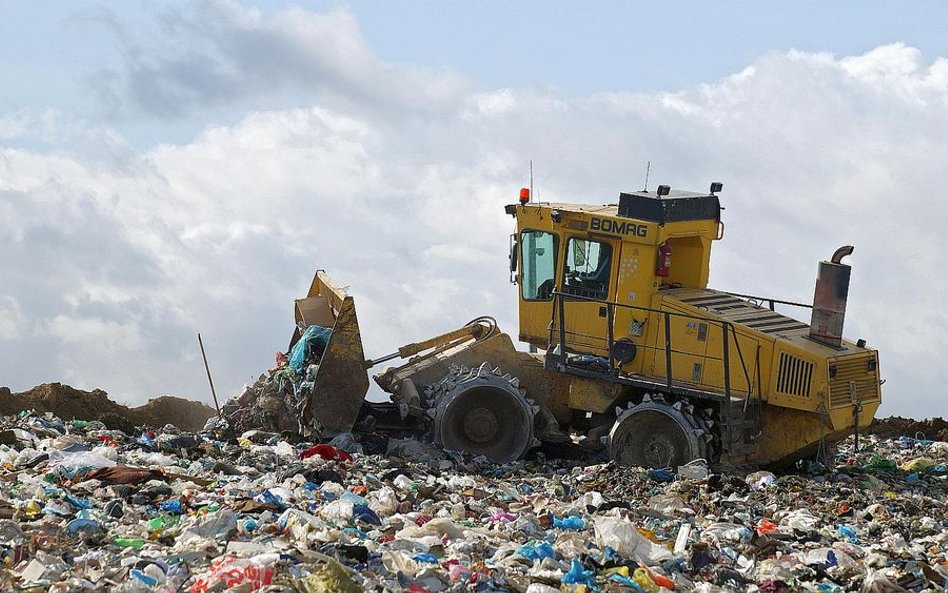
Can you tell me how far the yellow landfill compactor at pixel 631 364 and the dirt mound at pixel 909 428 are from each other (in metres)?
4.81

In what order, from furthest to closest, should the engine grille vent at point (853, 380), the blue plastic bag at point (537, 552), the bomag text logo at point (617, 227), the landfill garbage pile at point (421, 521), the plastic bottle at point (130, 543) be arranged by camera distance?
1. the bomag text logo at point (617, 227)
2. the engine grille vent at point (853, 380)
3. the plastic bottle at point (130, 543)
4. the blue plastic bag at point (537, 552)
5. the landfill garbage pile at point (421, 521)

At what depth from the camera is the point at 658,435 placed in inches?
528

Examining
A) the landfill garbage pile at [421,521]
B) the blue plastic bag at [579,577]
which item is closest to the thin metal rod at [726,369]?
the landfill garbage pile at [421,521]

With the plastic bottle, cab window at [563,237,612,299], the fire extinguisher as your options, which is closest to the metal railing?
cab window at [563,237,612,299]

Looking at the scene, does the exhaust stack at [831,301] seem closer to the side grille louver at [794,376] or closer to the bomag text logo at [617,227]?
the side grille louver at [794,376]

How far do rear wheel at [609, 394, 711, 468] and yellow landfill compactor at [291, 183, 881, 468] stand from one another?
0.6 inches

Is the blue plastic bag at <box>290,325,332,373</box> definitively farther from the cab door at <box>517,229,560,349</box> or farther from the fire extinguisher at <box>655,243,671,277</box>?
the fire extinguisher at <box>655,243,671,277</box>

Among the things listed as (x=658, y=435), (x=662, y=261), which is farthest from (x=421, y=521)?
(x=662, y=261)

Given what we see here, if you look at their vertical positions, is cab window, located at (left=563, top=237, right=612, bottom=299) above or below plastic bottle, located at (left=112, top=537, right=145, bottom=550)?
above

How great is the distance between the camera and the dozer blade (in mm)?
13766

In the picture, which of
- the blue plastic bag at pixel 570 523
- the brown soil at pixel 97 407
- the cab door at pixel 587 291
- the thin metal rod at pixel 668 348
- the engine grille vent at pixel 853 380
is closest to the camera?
the blue plastic bag at pixel 570 523

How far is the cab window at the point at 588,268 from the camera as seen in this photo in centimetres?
1389

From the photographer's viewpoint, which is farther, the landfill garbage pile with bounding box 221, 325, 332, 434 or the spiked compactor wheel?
the landfill garbage pile with bounding box 221, 325, 332, 434

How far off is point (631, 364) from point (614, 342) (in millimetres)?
311
